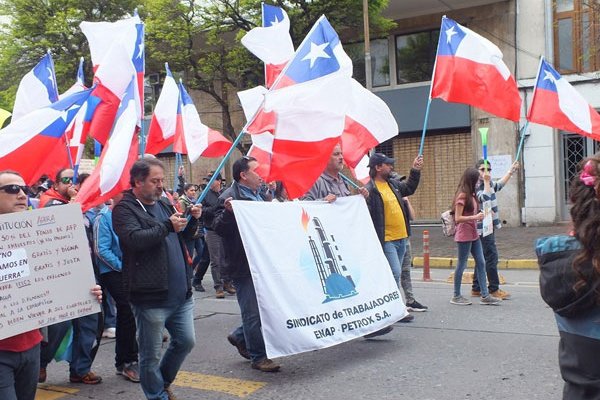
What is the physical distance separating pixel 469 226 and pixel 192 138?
433cm

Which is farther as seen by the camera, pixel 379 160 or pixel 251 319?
pixel 379 160

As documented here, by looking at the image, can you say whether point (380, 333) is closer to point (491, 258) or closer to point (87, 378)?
point (491, 258)

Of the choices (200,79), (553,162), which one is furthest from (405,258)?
(200,79)

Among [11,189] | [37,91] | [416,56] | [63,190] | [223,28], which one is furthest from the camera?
[416,56]

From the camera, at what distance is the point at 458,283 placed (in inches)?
322

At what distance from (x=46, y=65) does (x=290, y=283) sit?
524 centimetres

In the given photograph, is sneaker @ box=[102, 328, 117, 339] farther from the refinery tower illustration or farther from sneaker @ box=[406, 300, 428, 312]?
sneaker @ box=[406, 300, 428, 312]

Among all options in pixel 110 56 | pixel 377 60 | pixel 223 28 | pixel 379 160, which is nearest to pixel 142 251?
pixel 110 56

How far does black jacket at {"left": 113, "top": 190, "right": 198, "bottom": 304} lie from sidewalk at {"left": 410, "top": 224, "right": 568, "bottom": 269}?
348 inches

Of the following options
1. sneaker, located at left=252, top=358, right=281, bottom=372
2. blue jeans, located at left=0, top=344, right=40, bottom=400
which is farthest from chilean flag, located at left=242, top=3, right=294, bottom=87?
blue jeans, located at left=0, top=344, right=40, bottom=400

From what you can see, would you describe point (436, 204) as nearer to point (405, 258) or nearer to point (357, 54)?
point (357, 54)

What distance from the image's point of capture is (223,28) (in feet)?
61.3

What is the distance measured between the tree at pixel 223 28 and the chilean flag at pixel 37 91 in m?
9.78

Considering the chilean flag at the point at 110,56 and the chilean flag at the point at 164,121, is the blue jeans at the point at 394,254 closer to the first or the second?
the chilean flag at the point at 110,56
